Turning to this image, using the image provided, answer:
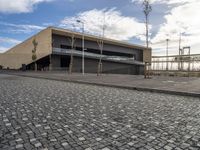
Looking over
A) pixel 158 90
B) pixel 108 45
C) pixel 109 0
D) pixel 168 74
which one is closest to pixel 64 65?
pixel 108 45

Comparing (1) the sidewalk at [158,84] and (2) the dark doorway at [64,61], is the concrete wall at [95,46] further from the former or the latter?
(1) the sidewalk at [158,84]

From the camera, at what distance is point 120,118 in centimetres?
461

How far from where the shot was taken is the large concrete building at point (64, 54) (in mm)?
40812

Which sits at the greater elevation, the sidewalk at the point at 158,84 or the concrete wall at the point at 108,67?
the concrete wall at the point at 108,67

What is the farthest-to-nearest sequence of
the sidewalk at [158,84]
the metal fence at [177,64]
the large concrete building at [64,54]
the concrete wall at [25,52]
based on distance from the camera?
the concrete wall at [25,52]
the large concrete building at [64,54]
the metal fence at [177,64]
the sidewalk at [158,84]

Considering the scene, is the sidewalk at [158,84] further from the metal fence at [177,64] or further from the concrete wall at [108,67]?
the concrete wall at [108,67]

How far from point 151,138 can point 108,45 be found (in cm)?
5196

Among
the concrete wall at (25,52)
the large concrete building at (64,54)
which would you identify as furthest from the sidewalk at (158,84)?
the concrete wall at (25,52)

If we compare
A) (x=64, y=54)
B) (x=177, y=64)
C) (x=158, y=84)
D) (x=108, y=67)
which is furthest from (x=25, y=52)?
(x=158, y=84)

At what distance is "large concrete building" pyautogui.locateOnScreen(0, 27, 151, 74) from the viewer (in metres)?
40.8

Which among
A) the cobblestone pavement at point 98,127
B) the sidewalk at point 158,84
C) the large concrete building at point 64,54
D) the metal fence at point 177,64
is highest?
the large concrete building at point 64,54

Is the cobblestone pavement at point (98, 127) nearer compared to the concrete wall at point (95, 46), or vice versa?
the cobblestone pavement at point (98, 127)

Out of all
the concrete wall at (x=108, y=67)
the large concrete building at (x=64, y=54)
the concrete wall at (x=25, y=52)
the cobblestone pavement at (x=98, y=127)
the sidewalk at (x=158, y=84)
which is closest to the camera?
the cobblestone pavement at (x=98, y=127)

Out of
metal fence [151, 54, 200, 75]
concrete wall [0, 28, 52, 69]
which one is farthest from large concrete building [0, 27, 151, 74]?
metal fence [151, 54, 200, 75]
